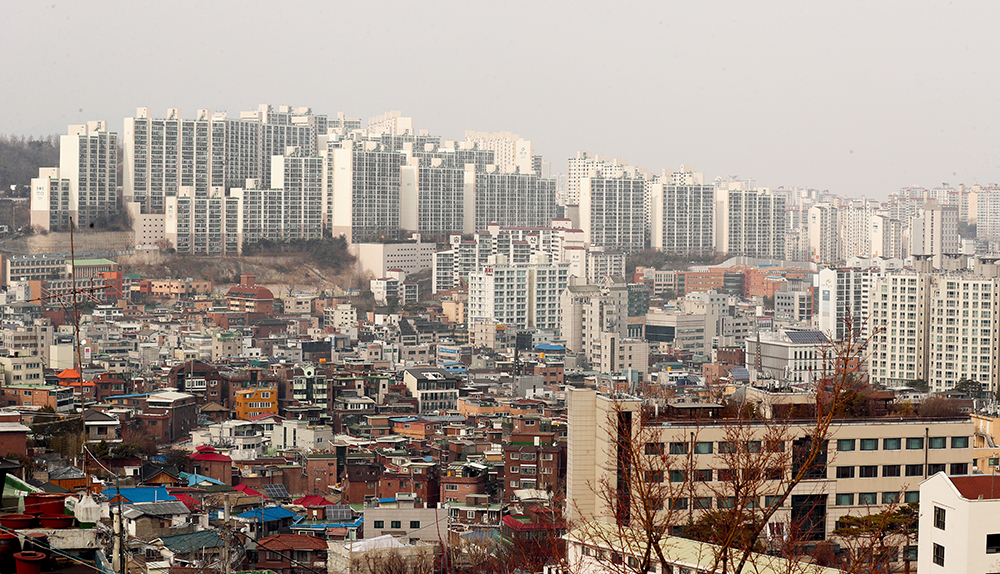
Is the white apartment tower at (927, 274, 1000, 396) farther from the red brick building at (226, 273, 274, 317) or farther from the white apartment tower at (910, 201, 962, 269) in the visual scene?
the white apartment tower at (910, 201, 962, 269)

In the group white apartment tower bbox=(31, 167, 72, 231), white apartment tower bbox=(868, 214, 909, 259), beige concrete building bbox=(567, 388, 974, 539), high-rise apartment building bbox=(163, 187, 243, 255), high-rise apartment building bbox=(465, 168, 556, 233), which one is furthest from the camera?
white apartment tower bbox=(868, 214, 909, 259)

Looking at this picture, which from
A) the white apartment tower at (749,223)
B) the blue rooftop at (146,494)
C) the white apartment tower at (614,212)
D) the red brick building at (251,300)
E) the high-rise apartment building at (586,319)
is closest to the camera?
the blue rooftop at (146,494)

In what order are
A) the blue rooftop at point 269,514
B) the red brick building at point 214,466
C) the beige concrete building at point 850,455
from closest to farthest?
1. the beige concrete building at point 850,455
2. the blue rooftop at point 269,514
3. the red brick building at point 214,466

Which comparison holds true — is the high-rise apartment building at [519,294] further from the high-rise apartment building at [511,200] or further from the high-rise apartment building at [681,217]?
the high-rise apartment building at [681,217]

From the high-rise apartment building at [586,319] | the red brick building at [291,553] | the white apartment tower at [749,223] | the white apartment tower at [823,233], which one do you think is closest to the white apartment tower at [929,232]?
the white apartment tower at [749,223]

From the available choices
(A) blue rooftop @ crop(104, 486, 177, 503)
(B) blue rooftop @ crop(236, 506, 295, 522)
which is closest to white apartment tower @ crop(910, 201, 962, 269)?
(B) blue rooftop @ crop(236, 506, 295, 522)

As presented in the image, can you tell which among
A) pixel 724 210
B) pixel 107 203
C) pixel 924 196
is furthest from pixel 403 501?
pixel 924 196
